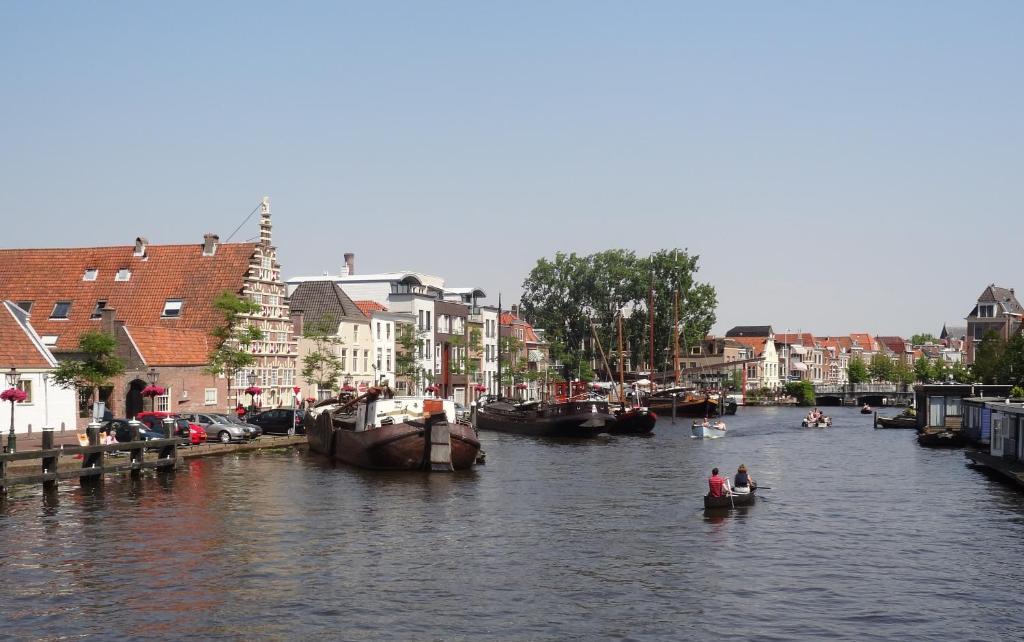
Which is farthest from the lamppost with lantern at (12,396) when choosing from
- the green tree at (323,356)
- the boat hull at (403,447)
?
the green tree at (323,356)

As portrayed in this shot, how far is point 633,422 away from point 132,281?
141 ft

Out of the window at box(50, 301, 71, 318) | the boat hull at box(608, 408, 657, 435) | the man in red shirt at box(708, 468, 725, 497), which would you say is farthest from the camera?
the boat hull at box(608, 408, 657, 435)

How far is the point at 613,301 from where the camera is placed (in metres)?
174

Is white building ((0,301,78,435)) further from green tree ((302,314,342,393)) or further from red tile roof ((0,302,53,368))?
green tree ((302,314,342,393))

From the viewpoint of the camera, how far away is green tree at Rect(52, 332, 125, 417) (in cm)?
6116

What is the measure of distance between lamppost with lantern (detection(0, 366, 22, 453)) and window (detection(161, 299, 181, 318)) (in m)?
25.2

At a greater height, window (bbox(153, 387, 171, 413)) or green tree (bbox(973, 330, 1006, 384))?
green tree (bbox(973, 330, 1006, 384))

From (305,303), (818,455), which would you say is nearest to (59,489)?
(818,455)

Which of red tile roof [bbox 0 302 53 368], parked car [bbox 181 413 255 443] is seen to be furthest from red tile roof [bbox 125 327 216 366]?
red tile roof [bbox 0 302 53 368]

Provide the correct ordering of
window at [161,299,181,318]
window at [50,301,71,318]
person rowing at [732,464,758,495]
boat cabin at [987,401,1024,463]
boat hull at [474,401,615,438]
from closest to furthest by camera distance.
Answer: person rowing at [732,464,758,495]
boat cabin at [987,401,1024,463]
window at [50,301,71,318]
window at [161,299,181,318]
boat hull at [474,401,615,438]

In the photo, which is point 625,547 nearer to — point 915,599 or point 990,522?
point 915,599

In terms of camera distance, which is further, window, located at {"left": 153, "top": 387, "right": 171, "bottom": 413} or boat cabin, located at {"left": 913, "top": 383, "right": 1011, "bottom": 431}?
boat cabin, located at {"left": 913, "top": 383, "right": 1011, "bottom": 431}

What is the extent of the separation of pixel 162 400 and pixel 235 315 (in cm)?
820

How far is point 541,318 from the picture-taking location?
577 ft
